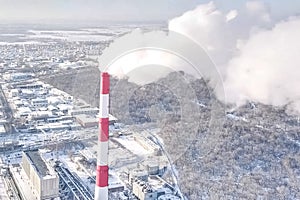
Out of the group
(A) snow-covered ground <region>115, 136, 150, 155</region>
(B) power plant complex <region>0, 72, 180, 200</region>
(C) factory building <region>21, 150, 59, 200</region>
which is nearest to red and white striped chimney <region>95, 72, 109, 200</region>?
(B) power plant complex <region>0, 72, 180, 200</region>

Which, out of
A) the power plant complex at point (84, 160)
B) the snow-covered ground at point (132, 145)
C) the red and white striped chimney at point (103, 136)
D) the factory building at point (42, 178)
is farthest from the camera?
the snow-covered ground at point (132, 145)

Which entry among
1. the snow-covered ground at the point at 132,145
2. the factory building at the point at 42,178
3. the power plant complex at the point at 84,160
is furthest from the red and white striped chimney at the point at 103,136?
the snow-covered ground at the point at 132,145

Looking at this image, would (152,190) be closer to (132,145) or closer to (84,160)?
(84,160)

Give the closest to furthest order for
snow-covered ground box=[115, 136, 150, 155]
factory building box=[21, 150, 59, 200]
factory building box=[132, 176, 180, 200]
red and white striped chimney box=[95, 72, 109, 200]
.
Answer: red and white striped chimney box=[95, 72, 109, 200]
factory building box=[21, 150, 59, 200]
factory building box=[132, 176, 180, 200]
snow-covered ground box=[115, 136, 150, 155]

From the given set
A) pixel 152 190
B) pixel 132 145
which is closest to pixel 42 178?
pixel 152 190

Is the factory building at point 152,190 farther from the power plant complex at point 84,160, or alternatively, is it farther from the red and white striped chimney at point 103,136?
the red and white striped chimney at point 103,136

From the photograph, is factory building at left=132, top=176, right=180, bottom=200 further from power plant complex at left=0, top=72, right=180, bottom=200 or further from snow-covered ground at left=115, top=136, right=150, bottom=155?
snow-covered ground at left=115, top=136, right=150, bottom=155

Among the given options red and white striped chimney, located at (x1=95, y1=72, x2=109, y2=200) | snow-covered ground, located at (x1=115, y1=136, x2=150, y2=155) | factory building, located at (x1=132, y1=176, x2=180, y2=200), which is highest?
red and white striped chimney, located at (x1=95, y1=72, x2=109, y2=200)

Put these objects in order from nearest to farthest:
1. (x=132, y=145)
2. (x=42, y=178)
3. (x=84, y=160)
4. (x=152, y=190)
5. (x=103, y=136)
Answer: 1. (x=103, y=136)
2. (x=42, y=178)
3. (x=152, y=190)
4. (x=84, y=160)
5. (x=132, y=145)

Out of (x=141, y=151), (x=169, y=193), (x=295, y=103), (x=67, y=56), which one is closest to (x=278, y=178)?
(x=169, y=193)
